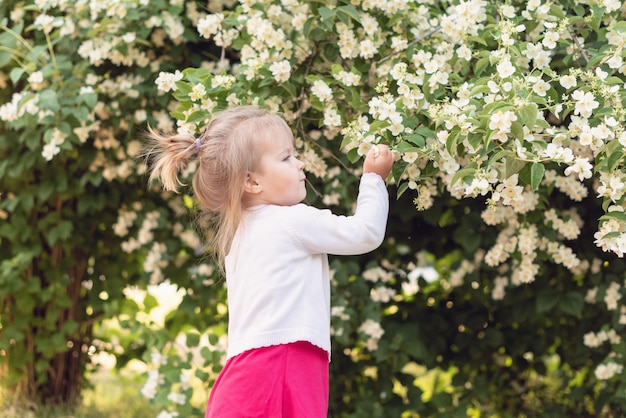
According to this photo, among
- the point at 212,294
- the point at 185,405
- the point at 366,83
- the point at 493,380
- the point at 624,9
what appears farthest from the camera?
the point at 493,380

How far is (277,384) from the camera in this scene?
2.05m

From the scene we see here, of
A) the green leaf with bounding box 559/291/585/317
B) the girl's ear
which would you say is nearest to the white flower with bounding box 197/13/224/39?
the girl's ear

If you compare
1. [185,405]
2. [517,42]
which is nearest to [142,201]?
[185,405]

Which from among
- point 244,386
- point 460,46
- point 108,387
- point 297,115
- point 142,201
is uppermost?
point 460,46

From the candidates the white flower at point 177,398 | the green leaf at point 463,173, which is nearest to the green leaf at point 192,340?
the white flower at point 177,398

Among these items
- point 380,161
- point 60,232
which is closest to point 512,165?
point 380,161

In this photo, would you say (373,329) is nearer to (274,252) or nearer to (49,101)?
(274,252)

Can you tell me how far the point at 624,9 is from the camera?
8.17 feet

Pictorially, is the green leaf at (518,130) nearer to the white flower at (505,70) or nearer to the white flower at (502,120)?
the white flower at (502,120)

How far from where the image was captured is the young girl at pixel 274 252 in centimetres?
205

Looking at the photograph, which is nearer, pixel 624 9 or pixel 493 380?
pixel 624 9

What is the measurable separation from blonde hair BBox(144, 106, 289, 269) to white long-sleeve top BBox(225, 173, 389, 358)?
3.7 inches

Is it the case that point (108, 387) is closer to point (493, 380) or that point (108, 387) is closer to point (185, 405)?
point (185, 405)

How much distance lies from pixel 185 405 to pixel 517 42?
165 centimetres
